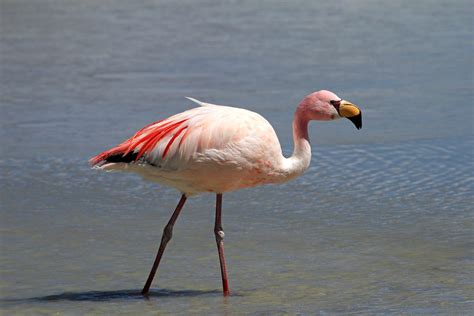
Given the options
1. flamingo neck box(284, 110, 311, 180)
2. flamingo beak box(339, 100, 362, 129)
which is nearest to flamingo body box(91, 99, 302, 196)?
flamingo neck box(284, 110, 311, 180)

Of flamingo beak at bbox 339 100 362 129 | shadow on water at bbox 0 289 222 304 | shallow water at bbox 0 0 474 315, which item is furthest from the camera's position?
flamingo beak at bbox 339 100 362 129

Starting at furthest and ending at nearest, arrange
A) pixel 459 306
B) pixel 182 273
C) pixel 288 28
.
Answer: pixel 288 28, pixel 182 273, pixel 459 306

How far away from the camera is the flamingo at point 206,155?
648 centimetres

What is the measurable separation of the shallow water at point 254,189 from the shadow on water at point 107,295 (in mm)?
24

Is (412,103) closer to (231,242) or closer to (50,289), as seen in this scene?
(231,242)

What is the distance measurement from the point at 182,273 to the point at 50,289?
2.80 feet

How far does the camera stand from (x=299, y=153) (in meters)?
6.82

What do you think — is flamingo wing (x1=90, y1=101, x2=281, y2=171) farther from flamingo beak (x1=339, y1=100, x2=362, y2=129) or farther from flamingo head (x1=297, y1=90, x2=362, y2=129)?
flamingo beak (x1=339, y1=100, x2=362, y2=129)

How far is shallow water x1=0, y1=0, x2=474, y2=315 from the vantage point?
21.7 ft

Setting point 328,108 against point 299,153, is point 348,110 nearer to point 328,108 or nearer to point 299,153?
point 328,108

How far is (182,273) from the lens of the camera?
6.93 metres

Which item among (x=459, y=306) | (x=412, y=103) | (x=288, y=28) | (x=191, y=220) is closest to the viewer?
(x=459, y=306)

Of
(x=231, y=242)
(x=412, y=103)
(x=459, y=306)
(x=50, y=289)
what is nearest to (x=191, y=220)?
(x=231, y=242)

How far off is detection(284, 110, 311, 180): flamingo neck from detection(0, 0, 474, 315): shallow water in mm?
639
